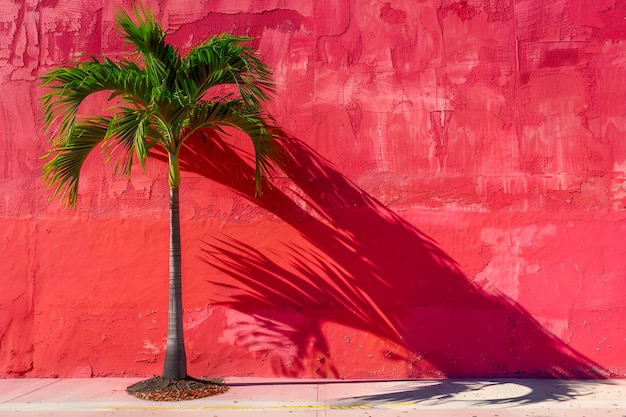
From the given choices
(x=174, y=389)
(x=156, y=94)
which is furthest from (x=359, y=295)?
(x=156, y=94)

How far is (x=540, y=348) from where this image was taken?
7301 millimetres

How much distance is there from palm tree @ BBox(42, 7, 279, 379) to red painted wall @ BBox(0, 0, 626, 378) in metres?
0.88

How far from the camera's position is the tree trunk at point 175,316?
6.55 metres

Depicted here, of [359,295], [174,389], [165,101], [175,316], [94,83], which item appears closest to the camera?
[94,83]

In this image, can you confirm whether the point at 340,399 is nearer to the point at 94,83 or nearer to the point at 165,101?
the point at 165,101

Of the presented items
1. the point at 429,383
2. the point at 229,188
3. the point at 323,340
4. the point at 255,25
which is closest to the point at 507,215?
the point at 429,383

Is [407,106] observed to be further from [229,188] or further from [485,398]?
[485,398]

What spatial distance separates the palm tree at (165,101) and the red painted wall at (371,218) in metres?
0.88

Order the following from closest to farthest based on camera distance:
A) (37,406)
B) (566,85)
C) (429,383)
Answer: (37,406), (429,383), (566,85)

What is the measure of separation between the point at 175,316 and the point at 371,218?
2609 millimetres

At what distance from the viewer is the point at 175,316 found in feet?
21.5

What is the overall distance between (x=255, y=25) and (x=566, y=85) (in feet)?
13.0

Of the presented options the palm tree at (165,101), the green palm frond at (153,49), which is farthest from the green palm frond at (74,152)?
the green palm frond at (153,49)

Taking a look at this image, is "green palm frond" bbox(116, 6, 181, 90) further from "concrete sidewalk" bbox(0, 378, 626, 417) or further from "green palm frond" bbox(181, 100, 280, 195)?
"concrete sidewalk" bbox(0, 378, 626, 417)
